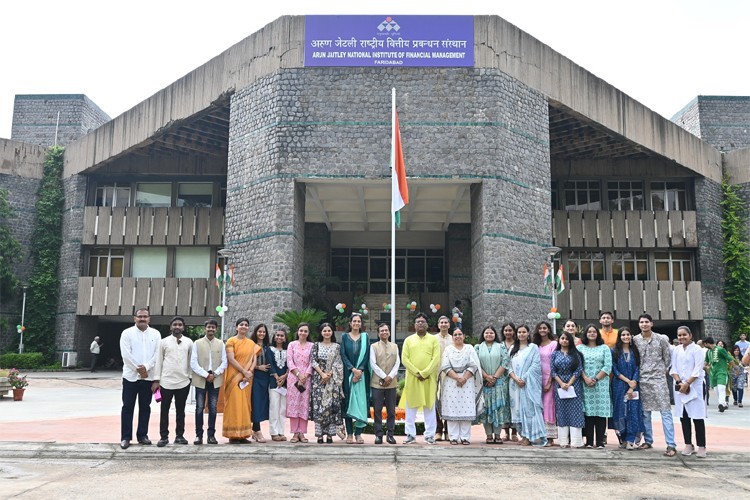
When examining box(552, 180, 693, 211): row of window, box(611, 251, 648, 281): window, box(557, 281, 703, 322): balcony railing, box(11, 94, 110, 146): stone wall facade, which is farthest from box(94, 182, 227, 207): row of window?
box(611, 251, 648, 281): window

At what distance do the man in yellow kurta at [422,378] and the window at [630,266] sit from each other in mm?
19562

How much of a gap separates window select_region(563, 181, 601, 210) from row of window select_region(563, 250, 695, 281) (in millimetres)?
1786

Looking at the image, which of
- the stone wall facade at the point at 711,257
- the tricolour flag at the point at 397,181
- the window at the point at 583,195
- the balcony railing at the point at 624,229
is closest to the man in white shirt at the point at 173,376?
the tricolour flag at the point at 397,181

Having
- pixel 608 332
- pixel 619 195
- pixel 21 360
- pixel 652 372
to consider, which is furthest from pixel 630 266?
pixel 21 360

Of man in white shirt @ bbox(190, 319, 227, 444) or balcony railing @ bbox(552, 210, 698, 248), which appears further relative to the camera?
balcony railing @ bbox(552, 210, 698, 248)

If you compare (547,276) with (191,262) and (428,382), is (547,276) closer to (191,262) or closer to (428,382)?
(428,382)

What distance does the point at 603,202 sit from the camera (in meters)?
27.1

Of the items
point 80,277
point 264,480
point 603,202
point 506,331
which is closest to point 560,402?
point 506,331

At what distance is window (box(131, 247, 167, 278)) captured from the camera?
27.4 metres

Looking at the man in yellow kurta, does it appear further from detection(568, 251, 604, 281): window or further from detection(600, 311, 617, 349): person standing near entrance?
detection(568, 251, 604, 281): window

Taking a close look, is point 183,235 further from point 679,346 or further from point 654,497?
point 654,497

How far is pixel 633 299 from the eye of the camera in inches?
1019

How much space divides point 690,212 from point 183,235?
1934 centimetres

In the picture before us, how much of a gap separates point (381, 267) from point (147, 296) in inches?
378
